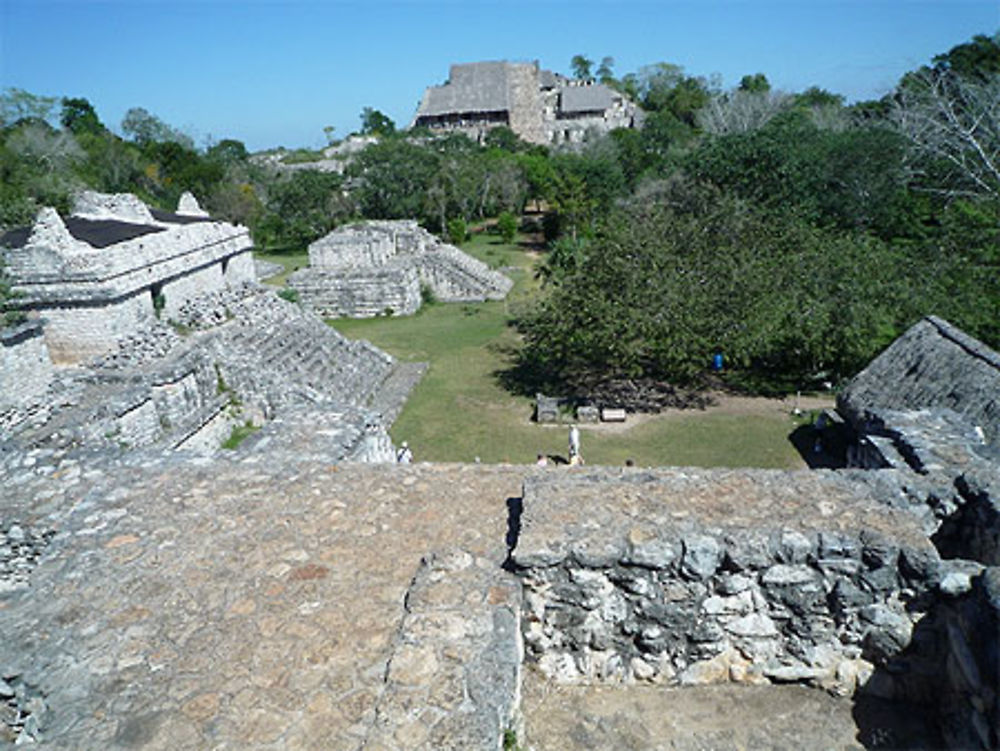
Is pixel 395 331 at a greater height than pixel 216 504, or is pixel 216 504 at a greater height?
pixel 216 504

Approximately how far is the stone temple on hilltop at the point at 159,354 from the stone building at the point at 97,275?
0.03 meters

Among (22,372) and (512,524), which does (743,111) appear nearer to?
(22,372)

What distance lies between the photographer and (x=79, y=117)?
2325 inches

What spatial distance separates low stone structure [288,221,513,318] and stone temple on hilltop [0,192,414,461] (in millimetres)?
6458

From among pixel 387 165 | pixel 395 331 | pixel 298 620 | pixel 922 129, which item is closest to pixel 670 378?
pixel 395 331

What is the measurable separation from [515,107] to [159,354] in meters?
57.6

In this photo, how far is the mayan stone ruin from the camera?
4172 millimetres

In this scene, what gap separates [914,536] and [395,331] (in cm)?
1995

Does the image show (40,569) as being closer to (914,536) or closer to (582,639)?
(582,639)

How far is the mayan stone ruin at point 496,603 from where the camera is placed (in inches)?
164

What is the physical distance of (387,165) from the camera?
129ft

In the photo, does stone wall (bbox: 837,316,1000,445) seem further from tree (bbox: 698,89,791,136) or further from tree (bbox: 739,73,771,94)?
tree (bbox: 739,73,771,94)

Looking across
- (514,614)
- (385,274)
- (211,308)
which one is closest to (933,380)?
(514,614)

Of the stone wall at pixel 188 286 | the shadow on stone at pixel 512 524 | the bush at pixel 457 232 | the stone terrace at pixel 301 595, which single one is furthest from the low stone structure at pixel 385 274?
the shadow on stone at pixel 512 524
